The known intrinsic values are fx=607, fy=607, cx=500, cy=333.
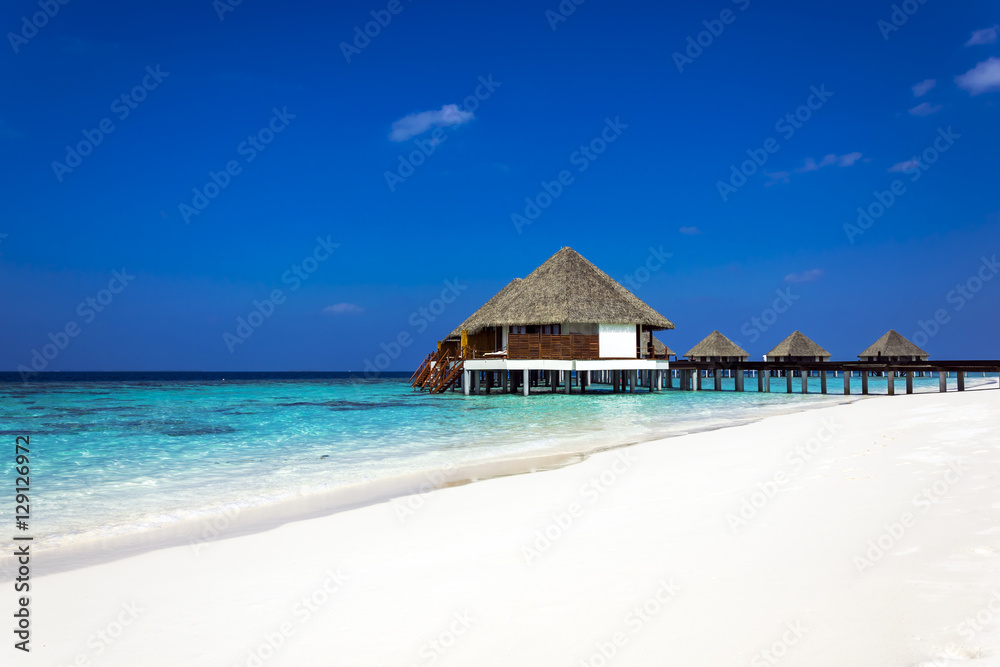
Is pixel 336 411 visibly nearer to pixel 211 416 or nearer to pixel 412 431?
pixel 211 416

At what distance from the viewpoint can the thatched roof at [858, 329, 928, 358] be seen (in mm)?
48938

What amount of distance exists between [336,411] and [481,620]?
21189mm

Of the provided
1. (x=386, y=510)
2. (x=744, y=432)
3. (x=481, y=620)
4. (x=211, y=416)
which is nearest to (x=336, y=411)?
(x=211, y=416)

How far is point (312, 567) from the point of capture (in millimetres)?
4270
